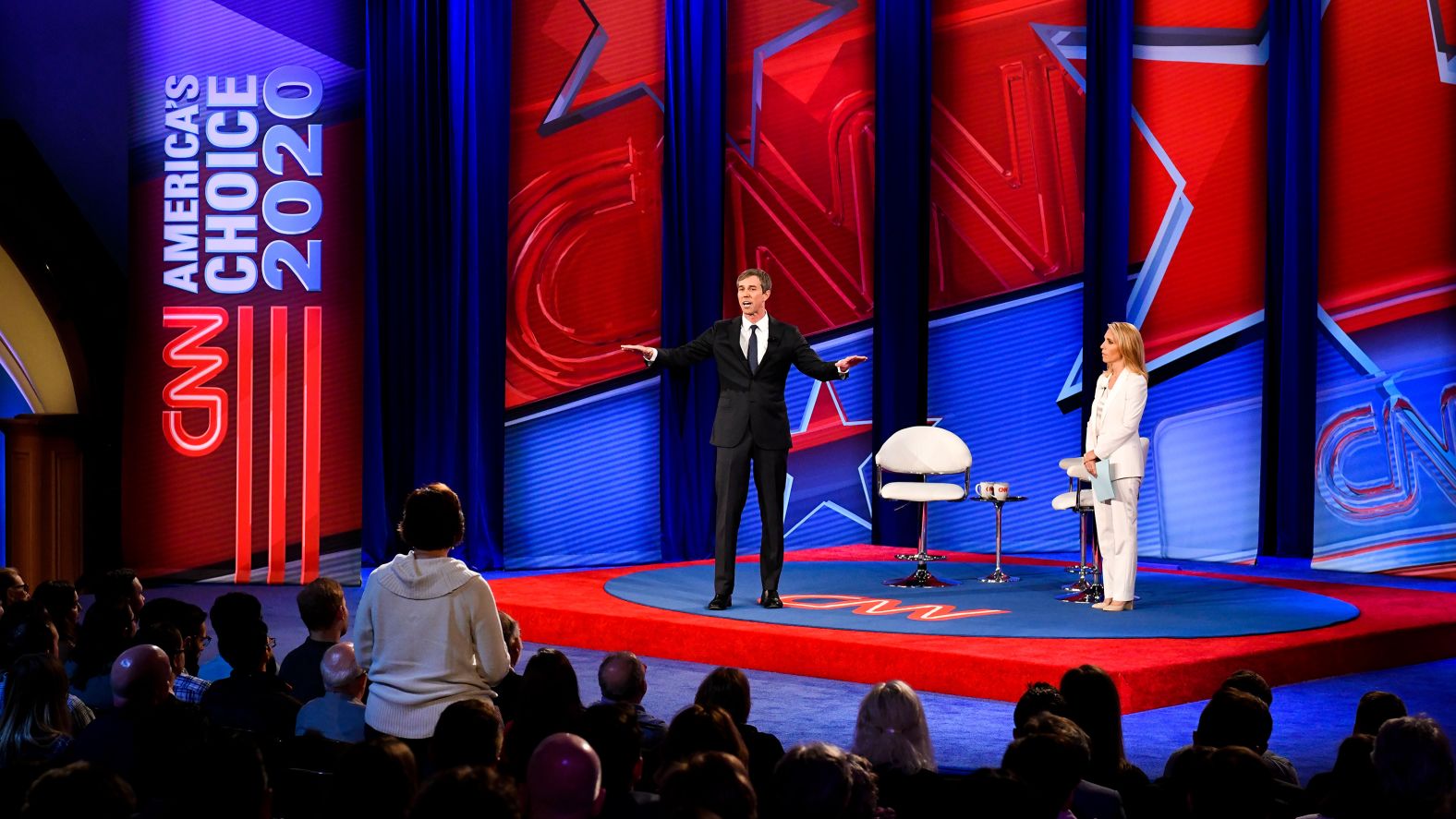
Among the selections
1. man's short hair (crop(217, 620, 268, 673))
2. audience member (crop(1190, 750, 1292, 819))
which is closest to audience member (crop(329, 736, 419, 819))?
audience member (crop(1190, 750, 1292, 819))

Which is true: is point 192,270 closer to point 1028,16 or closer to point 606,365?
point 606,365

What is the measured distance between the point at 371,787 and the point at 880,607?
4484 mm

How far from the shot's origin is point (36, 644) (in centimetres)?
368

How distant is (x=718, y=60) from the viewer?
9289mm

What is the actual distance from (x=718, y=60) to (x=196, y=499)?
4.10 metres

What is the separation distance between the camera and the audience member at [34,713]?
120 inches

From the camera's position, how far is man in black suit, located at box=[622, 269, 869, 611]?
20.3 feet

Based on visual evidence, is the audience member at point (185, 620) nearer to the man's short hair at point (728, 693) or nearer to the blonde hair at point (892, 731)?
the man's short hair at point (728, 693)

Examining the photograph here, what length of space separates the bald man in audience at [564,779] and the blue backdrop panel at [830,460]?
7.27 metres

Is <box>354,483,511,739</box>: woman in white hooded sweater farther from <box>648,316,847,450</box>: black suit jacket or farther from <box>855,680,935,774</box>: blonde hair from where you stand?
<box>648,316,847,450</box>: black suit jacket

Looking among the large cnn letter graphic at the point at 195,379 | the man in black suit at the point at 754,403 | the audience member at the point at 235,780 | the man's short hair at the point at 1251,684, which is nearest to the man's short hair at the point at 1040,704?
the man's short hair at the point at 1251,684

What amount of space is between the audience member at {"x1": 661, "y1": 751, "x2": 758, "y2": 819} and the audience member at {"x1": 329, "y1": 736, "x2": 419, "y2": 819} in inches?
15.4

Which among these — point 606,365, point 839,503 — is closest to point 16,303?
point 606,365

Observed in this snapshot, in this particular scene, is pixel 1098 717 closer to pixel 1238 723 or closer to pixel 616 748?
pixel 1238 723
